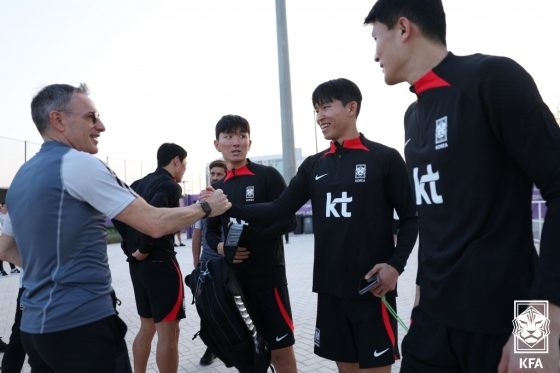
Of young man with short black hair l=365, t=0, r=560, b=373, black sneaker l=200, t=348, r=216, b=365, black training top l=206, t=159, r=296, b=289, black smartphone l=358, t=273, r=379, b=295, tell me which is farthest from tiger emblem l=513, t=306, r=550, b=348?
black sneaker l=200, t=348, r=216, b=365

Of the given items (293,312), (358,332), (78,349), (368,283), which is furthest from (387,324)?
(293,312)

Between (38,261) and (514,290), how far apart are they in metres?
2.15

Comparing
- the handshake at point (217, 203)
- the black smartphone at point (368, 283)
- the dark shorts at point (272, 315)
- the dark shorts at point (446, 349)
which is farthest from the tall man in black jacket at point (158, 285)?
the dark shorts at point (446, 349)

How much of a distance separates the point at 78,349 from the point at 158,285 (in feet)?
6.24

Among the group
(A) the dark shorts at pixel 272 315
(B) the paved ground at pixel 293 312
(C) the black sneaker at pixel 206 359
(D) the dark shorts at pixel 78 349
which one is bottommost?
(B) the paved ground at pixel 293 312

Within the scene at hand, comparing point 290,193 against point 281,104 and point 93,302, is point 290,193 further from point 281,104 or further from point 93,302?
point 281,104

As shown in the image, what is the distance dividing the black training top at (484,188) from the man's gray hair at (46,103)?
6.25 feet

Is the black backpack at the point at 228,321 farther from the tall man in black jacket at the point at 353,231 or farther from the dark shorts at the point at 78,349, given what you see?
the dark shorts at the point at 78,349

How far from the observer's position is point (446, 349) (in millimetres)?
1588

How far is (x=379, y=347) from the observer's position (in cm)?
257

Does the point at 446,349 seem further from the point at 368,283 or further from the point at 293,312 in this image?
the point at 293,312

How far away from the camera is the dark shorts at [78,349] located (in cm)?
215

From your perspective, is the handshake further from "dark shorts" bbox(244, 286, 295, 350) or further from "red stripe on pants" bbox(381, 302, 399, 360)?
"red stripe on pants" bbox(381, 302, 399, 360)

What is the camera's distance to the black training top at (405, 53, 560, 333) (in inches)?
51.6
